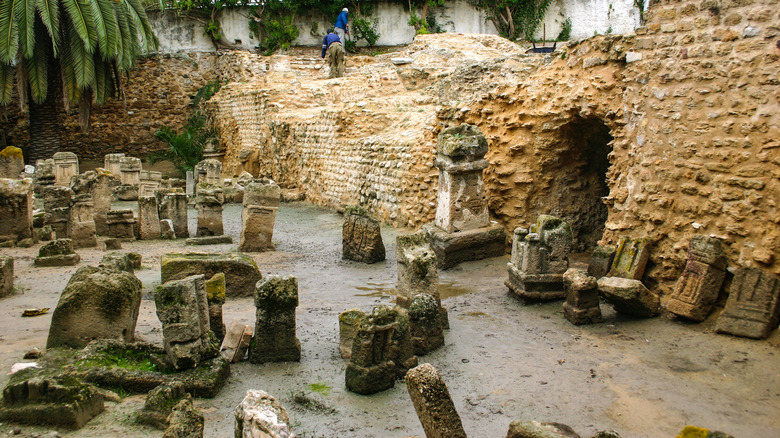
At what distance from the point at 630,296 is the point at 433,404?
3.55m

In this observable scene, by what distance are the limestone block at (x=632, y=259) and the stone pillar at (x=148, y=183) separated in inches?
487

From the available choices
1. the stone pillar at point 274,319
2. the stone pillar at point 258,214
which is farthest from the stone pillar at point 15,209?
the stone pillar at point 274,319

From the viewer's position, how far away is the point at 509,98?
1029 cm

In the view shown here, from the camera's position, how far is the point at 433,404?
3.75 meters

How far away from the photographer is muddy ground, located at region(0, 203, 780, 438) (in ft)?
14.9

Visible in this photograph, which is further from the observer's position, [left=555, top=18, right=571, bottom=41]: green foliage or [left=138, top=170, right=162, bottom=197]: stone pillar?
[left=555, top=18, right=571, bottom=41]: green foliage

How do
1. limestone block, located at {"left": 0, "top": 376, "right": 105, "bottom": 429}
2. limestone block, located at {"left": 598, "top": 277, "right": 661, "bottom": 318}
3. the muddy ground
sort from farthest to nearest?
1. limestone block, located at {"left": 598, "top": 277, "right": 661, "bottom": 318}
2. the muddy ground
3. limestone block, located at {"left": 0, "top": 376, "right": 105, "bottom": 429}

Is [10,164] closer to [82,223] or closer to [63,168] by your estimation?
[63,168]

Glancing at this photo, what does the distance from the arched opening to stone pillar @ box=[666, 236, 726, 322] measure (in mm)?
3800

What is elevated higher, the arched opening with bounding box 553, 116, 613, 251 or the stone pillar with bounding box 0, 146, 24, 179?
the arched opening with bounding box 553, 116, 613, 251

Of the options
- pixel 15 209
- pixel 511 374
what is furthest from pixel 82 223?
pixel 511 374

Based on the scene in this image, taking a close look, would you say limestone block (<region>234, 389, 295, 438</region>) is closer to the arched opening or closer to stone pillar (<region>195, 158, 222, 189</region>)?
the arched opening

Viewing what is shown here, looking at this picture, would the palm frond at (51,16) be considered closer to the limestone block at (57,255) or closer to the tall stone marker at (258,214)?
the limestone block at (57,255)

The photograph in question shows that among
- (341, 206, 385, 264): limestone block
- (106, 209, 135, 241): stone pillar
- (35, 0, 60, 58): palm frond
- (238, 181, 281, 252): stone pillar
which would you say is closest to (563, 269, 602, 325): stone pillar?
(341, 206, 385, 264): limestone block
